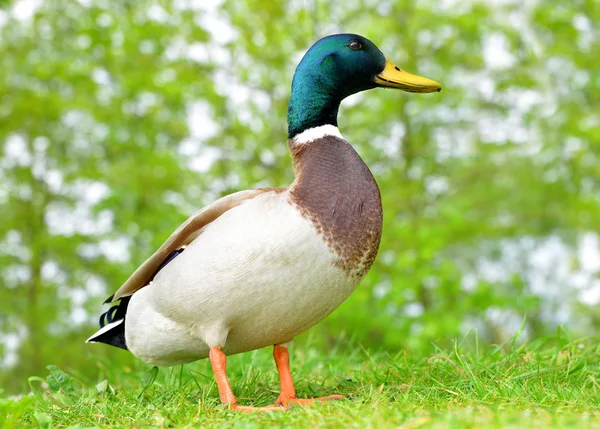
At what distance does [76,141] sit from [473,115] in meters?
5.58

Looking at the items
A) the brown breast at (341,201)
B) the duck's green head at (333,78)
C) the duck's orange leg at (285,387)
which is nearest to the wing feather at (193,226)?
the brown breast at (341,201)

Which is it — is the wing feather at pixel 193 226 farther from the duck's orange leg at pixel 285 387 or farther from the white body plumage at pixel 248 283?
the duck's orange leg at pixel 285 387

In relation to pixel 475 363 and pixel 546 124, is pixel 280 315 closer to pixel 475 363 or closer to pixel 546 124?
pixel 475 363

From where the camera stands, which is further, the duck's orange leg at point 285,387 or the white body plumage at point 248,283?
the duck's orange leg at point 285,387

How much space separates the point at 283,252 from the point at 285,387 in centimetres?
69

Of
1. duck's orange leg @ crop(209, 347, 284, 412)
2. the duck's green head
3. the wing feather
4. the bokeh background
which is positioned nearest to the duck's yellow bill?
the duck's green head

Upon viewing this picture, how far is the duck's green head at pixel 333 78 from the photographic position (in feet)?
9.21

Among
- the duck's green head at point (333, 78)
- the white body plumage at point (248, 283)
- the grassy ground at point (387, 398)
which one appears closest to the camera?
the grassy ground at point (387, 398)

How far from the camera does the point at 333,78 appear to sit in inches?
110

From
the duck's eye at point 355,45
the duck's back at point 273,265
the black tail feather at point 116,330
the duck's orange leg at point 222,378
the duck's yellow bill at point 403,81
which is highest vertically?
the duck's eye at point 355,45

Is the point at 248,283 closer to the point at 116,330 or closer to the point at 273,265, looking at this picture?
the point at 273,265

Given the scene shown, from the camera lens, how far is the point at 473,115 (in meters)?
8.67

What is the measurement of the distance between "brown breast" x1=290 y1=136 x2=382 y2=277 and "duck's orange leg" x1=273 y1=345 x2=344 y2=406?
0.52 m

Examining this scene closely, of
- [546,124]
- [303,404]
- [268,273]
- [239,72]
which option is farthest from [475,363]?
[546,124]
